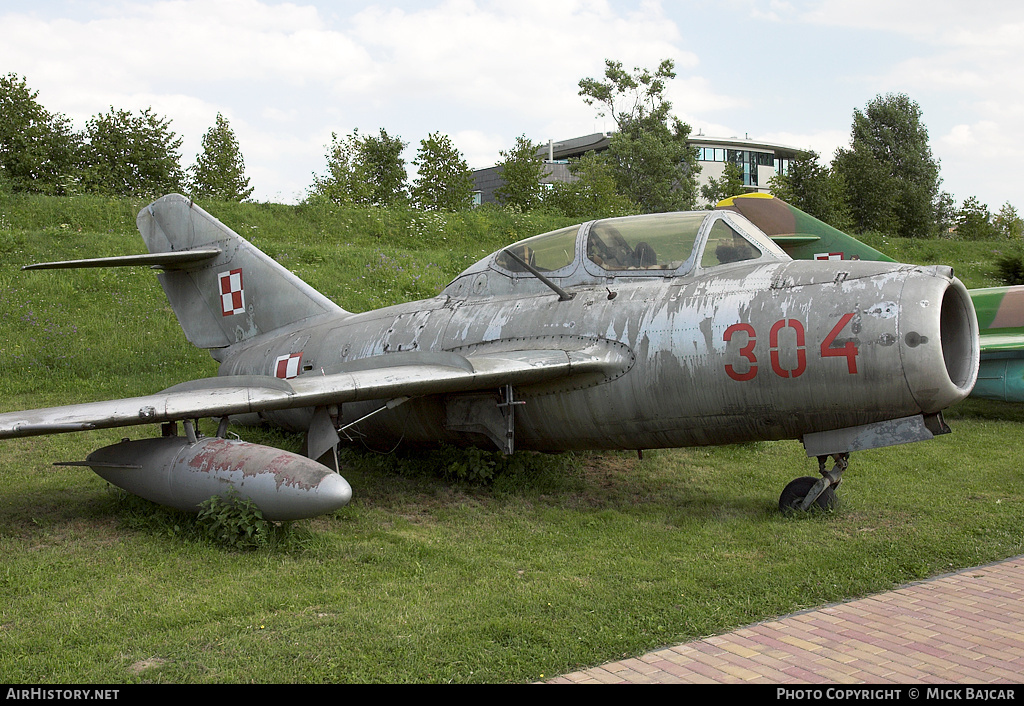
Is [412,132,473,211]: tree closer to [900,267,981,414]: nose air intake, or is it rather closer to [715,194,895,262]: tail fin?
[715,194,895,262]: tail fin

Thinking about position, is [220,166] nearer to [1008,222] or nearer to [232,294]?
[232,294]

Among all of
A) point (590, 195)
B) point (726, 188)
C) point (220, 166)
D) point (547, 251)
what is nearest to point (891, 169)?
point (726, 188)

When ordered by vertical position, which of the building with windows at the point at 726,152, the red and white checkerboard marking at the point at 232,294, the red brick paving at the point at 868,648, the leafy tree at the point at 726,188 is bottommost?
the red brick paving at the point at 868,648

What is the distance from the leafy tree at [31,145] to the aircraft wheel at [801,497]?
26.0 m

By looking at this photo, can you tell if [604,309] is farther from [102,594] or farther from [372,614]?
[102,594]

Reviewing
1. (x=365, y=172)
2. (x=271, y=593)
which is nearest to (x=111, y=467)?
(x=271, y=593)

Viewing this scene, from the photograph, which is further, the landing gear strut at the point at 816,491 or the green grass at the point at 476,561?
the landing gear strut at the point at 816,491

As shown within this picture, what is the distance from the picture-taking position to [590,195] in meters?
37.8

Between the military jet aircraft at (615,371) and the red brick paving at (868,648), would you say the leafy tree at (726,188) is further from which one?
the red brick paving at (868,648)

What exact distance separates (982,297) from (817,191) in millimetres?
33149

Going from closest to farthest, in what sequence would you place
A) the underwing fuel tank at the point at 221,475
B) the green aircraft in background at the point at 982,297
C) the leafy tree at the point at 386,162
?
the underwing fuel tank at the point at 221,475, the green aircraft in background at the point at 982,297, the leafy tree at the point at 386,162

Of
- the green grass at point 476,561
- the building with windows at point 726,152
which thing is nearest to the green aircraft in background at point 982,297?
the green grass at point 476,561

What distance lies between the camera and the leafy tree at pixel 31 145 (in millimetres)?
27125

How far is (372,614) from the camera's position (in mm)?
4926
